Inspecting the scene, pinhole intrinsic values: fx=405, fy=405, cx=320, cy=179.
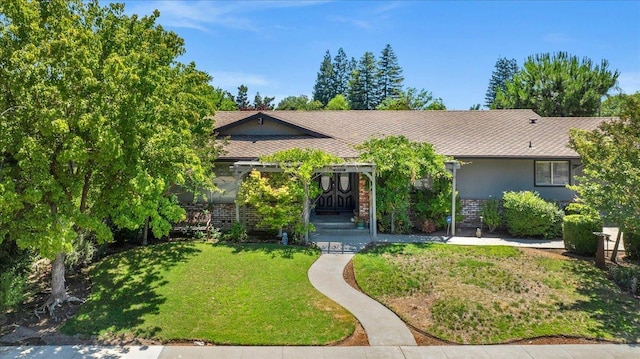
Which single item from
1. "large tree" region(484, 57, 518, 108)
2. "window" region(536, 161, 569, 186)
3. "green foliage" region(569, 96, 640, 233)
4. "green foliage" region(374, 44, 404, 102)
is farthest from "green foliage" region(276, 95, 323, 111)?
"green foliage" region(569, 96, 640, 233)

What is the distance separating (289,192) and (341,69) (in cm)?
6318

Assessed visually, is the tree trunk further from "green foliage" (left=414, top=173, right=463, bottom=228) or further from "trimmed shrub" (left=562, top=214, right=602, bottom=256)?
"trimmed shrub" (left=562, top=214, right=602, bottom=256)

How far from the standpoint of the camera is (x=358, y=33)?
22.0 metres

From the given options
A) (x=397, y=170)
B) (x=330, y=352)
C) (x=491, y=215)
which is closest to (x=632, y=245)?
(x=491, y=215)

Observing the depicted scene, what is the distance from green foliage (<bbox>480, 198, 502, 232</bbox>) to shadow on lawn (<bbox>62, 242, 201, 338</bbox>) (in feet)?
34.9

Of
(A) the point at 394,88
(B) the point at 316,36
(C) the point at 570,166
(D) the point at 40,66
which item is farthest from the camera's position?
(A) the point at 394,88

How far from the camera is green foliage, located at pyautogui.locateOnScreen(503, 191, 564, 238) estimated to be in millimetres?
14547

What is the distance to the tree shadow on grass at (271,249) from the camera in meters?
12.6

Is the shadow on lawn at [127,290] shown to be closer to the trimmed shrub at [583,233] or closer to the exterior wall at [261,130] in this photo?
the exterior wall at [261,130]

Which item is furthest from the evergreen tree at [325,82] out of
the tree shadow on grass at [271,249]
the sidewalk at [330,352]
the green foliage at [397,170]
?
the sidewalk at [330,352]

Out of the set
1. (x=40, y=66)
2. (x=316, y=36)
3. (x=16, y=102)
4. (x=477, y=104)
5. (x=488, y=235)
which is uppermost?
(x=477, y=104)

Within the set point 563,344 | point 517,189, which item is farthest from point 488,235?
point 563,344

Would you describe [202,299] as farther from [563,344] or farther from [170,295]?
[563,344]

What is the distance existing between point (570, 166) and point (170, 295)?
15.9m
